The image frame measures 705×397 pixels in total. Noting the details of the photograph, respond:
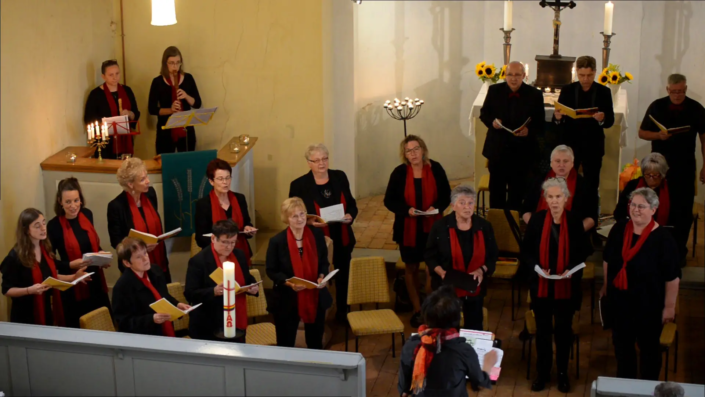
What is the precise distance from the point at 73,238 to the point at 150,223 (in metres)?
0.58

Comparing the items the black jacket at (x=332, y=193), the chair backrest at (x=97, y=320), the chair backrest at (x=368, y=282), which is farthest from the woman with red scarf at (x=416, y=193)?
the chair backrest at (x=97, y=320)

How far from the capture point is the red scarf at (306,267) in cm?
617

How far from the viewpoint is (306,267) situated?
20.3 ft

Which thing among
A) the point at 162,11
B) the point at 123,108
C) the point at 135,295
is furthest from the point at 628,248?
the point at 123,108

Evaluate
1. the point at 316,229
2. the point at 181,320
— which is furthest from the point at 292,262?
the point at 181,320

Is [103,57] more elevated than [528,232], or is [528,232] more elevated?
[103,57]

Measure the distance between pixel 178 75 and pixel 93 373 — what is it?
394 cm

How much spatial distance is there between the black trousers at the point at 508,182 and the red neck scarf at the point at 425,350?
368cm

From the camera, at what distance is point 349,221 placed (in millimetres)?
7023

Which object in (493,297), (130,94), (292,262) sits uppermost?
(130,94)

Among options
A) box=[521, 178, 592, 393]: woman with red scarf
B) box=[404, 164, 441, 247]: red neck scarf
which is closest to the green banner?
box=[404, 164, 441, 247]: red neck scarf

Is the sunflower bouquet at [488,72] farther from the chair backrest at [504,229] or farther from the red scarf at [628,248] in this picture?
the red scarf at [628,248]

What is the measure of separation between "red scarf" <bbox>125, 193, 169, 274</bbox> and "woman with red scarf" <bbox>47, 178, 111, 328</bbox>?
0.33m

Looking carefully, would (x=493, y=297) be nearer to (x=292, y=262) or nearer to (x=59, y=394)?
(x=292, y=262)
